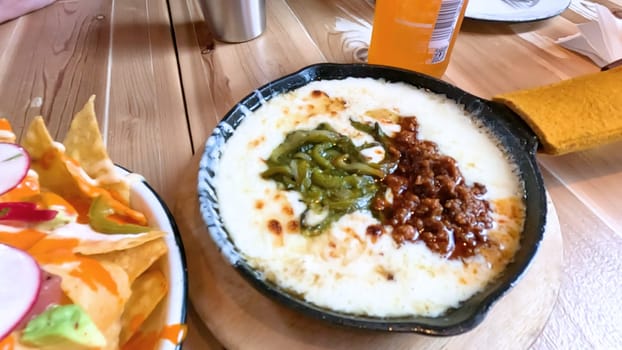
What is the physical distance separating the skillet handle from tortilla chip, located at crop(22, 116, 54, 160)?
975mm

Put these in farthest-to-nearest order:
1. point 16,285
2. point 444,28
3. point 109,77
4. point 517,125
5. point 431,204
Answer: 1. point 109,77
2. point 444,28
3. point 517,125
4. point 431,204
5. point 16,285

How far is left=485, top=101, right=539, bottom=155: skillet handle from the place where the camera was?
42.8 inches

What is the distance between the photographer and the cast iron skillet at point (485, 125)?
753 mm

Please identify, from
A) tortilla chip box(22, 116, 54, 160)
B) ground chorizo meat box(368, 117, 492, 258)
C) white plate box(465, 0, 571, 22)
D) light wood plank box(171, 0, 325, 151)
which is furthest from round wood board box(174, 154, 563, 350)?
white plate box(465, 0, 571, 22)

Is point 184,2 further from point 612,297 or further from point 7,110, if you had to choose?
point 612,297

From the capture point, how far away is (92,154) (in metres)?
0.95

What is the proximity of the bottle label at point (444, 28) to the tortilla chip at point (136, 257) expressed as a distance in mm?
893

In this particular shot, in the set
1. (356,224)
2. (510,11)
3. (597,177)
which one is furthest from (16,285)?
(510,11)

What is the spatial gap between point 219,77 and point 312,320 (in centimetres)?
91

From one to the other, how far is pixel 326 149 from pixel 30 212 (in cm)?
61

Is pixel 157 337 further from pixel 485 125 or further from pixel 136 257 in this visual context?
pixel 485 125

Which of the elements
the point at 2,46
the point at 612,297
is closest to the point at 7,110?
the point at 2,46

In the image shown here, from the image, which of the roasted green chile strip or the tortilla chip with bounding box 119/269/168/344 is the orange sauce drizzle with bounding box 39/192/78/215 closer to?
the tortilla chip with bounding box 119/269/168/344

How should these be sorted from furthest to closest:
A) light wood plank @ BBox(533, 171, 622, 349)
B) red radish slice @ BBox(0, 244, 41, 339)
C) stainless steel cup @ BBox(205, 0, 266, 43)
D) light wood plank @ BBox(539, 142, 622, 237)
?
stainless steel cup @ BBox(205, 0, 266, 43) < light wood plank @ BBox(539, 142, 622, 237) < light wood plank @ BBox(533, 171, 622, 349) < red radish slice @ BBox(0, 244, 41, 339)
